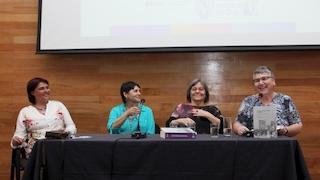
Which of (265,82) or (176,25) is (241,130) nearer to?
(265,82)

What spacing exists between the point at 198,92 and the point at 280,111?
2.17 feet

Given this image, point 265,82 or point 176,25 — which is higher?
point 176,25

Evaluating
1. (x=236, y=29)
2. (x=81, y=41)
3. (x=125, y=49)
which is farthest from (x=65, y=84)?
(x=236, y=29)

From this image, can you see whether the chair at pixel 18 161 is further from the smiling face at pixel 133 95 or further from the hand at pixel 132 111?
the smiling face at pixel 133 95

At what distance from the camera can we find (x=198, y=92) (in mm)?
3189

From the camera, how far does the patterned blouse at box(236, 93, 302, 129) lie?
9.09 ft

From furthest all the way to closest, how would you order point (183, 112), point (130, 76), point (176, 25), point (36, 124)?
point (130, 76), point (176, 25), point (36, 124), point (183, 112)

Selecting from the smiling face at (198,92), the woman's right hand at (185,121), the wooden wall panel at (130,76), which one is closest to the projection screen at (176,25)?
the wooden wall panel at (130,76)

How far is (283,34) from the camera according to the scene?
3521 mm

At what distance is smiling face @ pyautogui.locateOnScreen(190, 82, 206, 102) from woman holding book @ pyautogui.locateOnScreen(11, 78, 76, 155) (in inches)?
36.9

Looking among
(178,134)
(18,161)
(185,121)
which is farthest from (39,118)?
(178,134)

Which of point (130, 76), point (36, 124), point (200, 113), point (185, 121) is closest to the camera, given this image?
point (185, 121)

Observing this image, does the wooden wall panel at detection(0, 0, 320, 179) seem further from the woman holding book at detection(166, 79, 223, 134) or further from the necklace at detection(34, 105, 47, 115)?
the necklace at detection(34, 105, 47, 115)

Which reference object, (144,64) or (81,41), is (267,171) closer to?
(144,64)
